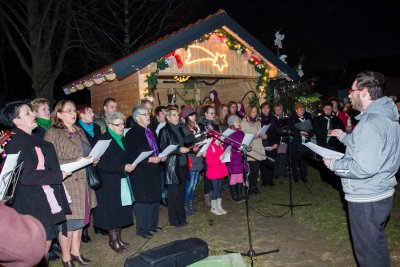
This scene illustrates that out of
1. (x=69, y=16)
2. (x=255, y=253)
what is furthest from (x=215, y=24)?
(x=69, y=16)

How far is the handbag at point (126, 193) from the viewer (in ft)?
16.5

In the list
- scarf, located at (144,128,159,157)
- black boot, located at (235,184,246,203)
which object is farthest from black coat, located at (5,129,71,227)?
black boot, located at (235,184,246,203)

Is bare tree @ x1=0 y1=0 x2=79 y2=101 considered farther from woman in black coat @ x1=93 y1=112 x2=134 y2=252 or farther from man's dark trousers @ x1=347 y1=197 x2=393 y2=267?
man's dark trousers @ x1=347 y1=197 x2=393 y2=267

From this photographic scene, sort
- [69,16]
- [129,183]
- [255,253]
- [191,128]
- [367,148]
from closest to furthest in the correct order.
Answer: [367,148]
[255,253]
[129,183]
[191,128]
[69,16]

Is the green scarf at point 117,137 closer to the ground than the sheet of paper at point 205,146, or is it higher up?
higher up

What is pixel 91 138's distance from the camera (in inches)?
205

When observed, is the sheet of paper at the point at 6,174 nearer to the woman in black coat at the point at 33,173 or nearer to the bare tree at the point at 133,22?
the woman in black coat at the point at 33,173

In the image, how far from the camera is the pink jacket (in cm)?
680

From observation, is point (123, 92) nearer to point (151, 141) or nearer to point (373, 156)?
point (151, 141)

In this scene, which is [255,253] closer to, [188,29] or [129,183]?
[129,183]

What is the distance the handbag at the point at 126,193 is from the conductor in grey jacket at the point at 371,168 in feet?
10.00

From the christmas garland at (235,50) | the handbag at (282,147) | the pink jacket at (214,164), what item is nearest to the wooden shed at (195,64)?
the christmas garland at (235,50)

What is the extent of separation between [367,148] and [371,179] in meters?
0.35

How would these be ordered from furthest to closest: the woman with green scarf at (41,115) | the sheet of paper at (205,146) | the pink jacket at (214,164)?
the pink jacket at (214,164), the sheet of paper at (205,146), the woman with green scarf at (41,115)
